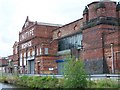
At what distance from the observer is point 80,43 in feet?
145

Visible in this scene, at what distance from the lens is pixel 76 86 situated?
24.9 metres

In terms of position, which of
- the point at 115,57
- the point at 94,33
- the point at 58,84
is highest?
the point at 94,33

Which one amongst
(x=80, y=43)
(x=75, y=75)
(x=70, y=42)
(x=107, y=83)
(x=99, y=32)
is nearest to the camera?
(x=107, y=83)

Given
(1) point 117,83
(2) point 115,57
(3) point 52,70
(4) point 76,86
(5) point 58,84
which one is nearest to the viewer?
(1) point 117,83

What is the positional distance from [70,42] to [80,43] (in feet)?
15.3

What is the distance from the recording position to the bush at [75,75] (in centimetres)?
2488

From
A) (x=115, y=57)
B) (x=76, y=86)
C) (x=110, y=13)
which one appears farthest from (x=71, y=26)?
(x=76, y=86)

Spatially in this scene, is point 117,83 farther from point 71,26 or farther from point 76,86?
point 71,26

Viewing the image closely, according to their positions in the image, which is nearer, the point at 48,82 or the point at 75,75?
the point at 75,75

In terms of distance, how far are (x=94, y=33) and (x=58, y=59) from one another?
16.9m

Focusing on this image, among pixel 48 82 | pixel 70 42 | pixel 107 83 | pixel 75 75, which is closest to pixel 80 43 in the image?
pixel 70 42

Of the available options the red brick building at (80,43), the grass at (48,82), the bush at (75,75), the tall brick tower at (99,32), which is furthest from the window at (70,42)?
the bush at (75,75)

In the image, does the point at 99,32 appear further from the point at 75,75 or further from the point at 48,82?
the point at 75,75

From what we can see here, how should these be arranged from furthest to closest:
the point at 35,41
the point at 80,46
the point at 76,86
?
the point at 35,41 < the point at 80,46 < the point at 76,86
